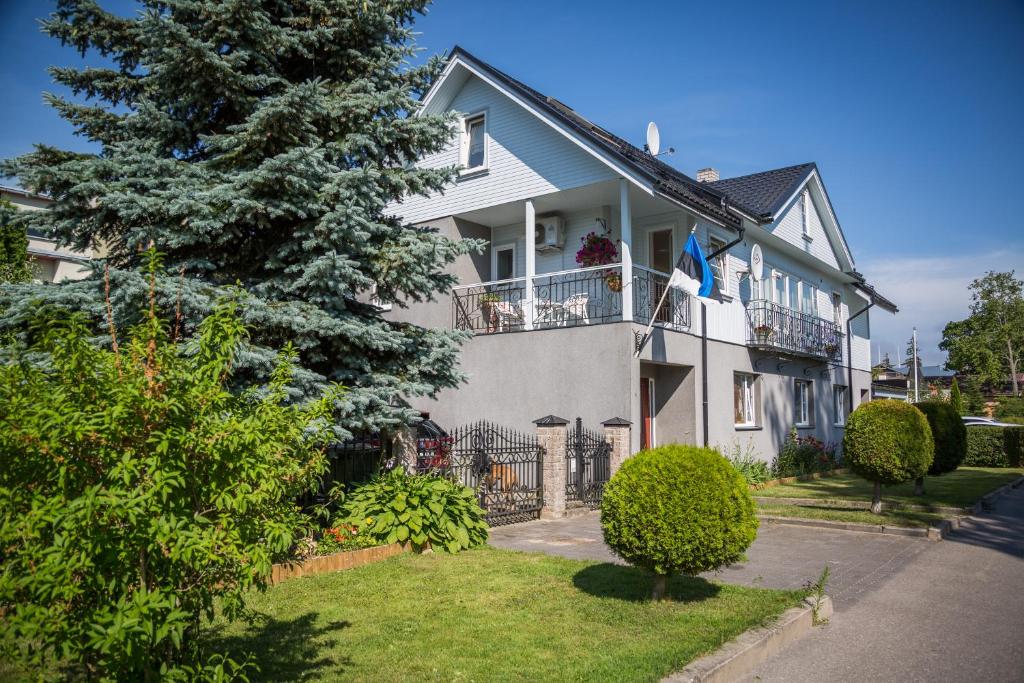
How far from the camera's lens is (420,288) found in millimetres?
9508

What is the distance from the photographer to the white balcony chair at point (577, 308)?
16.4 meters

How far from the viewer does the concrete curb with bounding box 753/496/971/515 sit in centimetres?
1331

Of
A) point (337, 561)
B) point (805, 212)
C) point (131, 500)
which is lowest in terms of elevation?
point (337, 561)

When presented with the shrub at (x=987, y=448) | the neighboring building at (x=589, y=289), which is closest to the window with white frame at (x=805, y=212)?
the neighboring building at (x=589, y=289)

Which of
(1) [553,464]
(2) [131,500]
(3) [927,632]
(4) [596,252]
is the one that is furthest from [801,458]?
(2) [131,500]

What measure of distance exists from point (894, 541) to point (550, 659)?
7.71 m

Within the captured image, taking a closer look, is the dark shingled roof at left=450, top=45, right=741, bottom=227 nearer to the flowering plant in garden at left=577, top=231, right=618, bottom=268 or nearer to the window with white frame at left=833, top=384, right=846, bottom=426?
the flowering plant in garden at left=577, top=231, right=618, bottom=268

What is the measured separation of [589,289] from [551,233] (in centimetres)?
234

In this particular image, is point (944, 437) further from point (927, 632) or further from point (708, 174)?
point (708, 174)

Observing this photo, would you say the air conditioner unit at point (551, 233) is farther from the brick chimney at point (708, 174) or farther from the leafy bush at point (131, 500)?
the leafy bush at point (131, 500)

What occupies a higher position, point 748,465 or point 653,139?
point 653,139

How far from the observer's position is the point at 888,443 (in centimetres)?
1232

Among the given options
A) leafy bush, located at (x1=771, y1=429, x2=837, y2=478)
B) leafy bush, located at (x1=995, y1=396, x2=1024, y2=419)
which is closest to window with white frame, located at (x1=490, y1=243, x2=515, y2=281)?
leafy bush, located at (x1=771, y1=429, x2=837, y2=478)

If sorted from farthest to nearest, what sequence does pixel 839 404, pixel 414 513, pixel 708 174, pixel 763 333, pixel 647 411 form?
pixel 839 404 → pixel 708 174 → pixel 763 333 → pixel 647 411 → pixel 414 513
